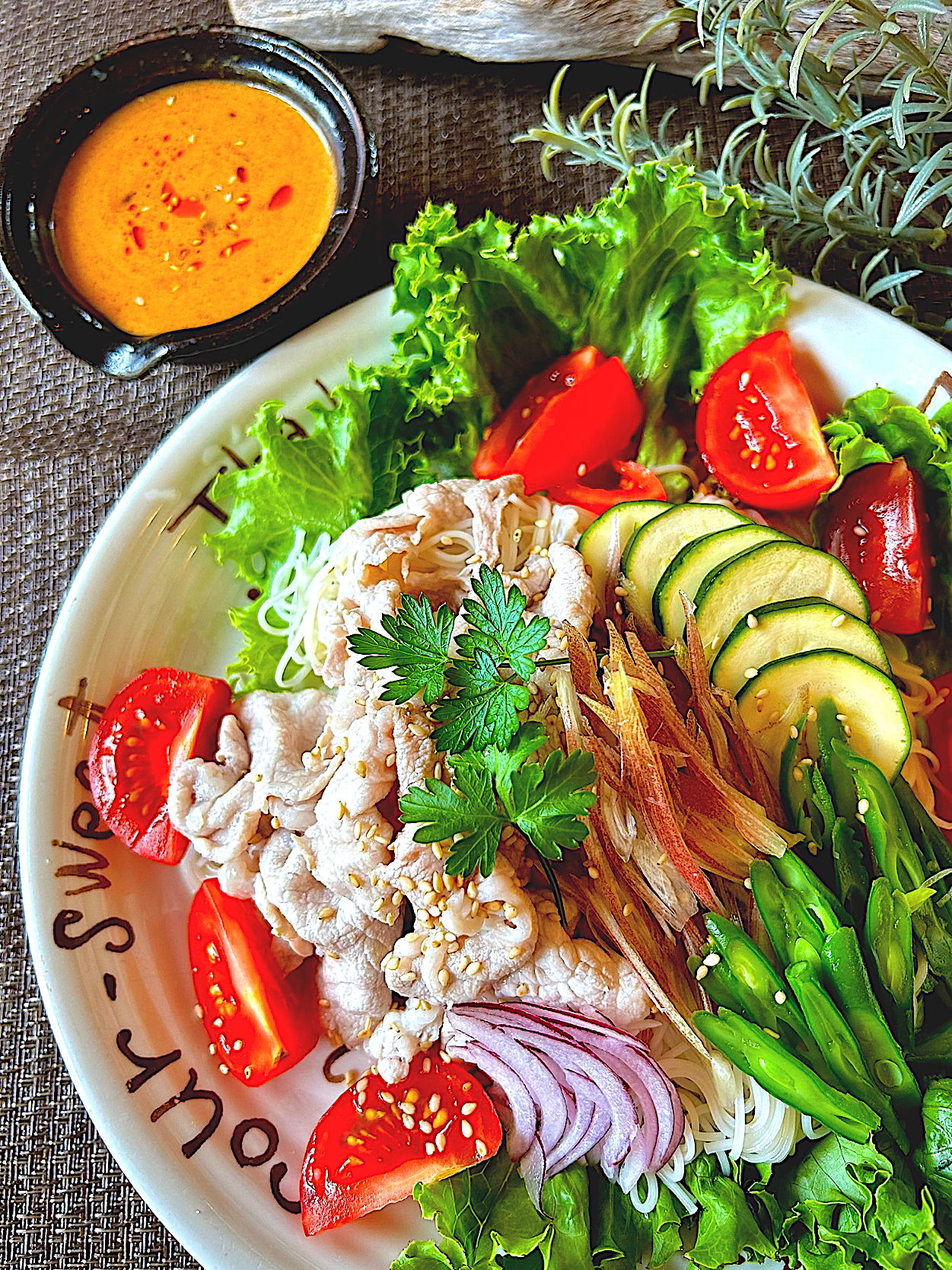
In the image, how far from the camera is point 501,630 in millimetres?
2570

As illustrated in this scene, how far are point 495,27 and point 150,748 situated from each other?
9.64 feet

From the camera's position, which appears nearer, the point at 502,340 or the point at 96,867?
the point at 96,867

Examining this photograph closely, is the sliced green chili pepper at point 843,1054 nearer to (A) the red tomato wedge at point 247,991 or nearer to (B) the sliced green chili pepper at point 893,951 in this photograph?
(B) the sliced green chili pepper at point 893,951

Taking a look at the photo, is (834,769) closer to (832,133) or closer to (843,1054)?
(843,1054)

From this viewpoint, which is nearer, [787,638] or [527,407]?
[787,638]

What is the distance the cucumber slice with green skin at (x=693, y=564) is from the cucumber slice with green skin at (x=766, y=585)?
0.17 feet

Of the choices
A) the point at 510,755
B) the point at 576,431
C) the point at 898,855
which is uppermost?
the point at 576,431

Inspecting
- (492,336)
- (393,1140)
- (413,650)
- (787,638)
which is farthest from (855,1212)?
(492,336)

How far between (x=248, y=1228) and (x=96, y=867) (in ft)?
3.56

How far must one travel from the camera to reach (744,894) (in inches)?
108

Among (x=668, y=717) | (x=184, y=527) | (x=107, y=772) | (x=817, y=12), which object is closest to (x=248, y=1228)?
(x=107, y=772)

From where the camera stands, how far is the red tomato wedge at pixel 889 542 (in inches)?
121

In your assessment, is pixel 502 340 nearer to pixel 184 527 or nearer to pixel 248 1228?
pixel 184 527

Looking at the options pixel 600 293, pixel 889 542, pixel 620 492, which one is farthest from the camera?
pixel 600 293
